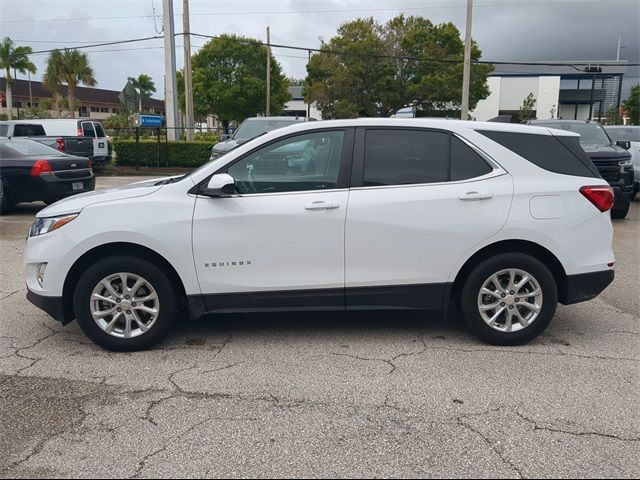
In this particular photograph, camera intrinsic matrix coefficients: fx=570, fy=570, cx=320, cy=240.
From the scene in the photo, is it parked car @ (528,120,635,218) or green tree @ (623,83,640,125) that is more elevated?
green tree @ (623,83,640,125)

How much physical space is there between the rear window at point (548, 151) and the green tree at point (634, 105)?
50.4m

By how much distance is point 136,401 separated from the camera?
142 inches

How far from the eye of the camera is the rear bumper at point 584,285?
446cm

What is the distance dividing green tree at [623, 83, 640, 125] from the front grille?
4869 cm

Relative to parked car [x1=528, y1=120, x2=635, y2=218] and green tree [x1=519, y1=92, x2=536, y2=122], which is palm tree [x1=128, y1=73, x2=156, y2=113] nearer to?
green tree [x1=519, y1=92, x2=536, y2=122]

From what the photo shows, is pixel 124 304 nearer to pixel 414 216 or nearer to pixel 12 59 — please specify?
pixel 414 216

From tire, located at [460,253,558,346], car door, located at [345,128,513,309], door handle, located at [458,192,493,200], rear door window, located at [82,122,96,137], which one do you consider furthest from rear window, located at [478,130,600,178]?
rear door window, located at [82,122,96,137]

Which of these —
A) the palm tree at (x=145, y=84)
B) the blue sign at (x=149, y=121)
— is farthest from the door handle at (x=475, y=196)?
the palm tree at (x=145, y=84)

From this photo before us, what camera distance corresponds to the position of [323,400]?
11.8 ft

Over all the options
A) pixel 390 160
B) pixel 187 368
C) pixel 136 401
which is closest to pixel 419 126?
pixel 390 160

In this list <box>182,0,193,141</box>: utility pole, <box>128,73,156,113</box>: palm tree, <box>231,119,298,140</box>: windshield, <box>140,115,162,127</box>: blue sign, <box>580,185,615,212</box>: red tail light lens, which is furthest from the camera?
<box>128,73,156,113</box>: palm tree

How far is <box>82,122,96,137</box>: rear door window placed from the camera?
21434mm

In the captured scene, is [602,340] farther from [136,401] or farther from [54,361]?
[54,361]

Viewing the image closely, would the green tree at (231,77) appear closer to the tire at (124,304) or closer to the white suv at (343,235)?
the white suv at (343,235)
